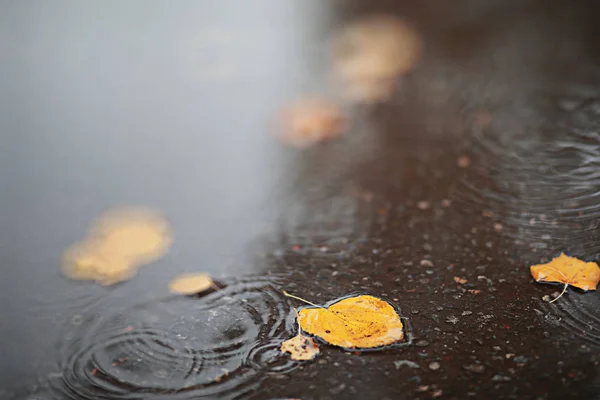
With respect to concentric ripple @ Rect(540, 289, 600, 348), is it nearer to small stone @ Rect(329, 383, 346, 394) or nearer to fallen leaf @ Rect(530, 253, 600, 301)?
fallen leaf @ Rect(530, 253, 600, 301)

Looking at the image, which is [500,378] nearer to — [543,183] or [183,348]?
[183,348]

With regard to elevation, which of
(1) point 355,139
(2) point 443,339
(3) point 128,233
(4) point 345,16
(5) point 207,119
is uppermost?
(4) point 345,16

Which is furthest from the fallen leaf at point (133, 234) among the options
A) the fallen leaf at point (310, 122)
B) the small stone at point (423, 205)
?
the small stone at point (423, 205)

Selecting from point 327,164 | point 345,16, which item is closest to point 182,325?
point 327,164

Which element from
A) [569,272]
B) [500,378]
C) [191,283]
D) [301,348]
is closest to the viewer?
[500,378]

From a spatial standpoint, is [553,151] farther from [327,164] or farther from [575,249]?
[327,164]

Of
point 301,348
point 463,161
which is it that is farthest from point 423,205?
point 301,348
